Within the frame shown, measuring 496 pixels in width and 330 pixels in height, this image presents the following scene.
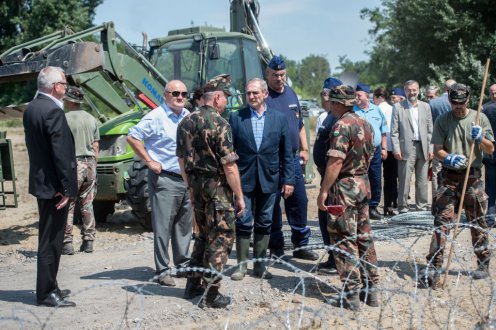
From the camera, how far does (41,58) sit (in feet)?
31.4

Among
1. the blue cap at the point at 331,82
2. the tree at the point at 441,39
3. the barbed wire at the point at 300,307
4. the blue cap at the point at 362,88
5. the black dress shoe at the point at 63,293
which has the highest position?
the tree at the point at 441,39

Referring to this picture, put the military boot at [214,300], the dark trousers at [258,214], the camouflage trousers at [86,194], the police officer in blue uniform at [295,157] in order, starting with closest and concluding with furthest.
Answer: the military boot at [214,300] < the dark trousers at [258,214] < the police officer in blue uniform at [295,157] < the camouflage trousers at [86,194]

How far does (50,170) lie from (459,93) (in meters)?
3.77

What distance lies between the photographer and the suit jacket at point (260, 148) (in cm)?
680

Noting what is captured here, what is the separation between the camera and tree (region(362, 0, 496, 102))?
64.0ft

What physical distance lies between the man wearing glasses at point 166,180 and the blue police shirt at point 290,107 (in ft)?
3.75

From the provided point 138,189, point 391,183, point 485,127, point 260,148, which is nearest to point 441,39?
point 391,183

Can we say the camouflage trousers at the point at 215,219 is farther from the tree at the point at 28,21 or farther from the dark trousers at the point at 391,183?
the tree at the point at 28,21

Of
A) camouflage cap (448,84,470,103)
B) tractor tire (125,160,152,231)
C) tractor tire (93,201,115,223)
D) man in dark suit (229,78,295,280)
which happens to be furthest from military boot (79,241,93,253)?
camouflage cap (448,84,470,103)

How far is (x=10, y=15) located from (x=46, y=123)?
2863 centimetres

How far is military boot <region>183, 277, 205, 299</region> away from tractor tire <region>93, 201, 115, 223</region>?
193 inches

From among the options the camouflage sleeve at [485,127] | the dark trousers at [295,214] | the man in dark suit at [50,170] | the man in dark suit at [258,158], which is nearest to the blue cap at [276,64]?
the man in dark suit at [258,158]

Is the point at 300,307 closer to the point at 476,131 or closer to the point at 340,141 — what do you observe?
the point at 340,141

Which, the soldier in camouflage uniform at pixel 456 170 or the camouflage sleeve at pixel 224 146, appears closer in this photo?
the camouflage sleeve at pixel 224 146
